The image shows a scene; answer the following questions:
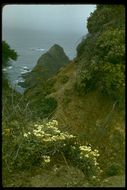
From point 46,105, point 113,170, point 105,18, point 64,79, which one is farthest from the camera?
point 64,79

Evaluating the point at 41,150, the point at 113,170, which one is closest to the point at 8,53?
the point at 113,170

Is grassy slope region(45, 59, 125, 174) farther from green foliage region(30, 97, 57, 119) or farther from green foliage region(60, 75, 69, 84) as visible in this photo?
green foliage region(60, 75, 69, 84)

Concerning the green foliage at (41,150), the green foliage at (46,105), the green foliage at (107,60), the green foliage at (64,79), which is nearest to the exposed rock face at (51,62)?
the green foliage at (64,79)

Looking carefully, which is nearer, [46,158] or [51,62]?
[46,158]

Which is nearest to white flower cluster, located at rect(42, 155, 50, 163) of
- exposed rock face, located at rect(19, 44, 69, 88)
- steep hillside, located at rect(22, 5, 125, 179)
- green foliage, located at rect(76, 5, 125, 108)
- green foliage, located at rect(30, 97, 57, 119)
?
steep hillside, located at rect(22, 5, 125, 179)

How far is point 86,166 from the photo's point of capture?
4.77 metres

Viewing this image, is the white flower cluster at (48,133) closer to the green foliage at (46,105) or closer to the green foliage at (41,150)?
the green foliage at (41,150)

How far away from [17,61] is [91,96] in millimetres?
2297

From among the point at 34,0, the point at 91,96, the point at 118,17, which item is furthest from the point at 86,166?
the point at 118,17

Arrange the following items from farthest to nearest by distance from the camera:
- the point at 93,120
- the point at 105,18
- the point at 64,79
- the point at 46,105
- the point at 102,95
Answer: the point at 64,79 → the point at 46,105 → the point at 105,18 → the point at 102,95 → the point at 93,120

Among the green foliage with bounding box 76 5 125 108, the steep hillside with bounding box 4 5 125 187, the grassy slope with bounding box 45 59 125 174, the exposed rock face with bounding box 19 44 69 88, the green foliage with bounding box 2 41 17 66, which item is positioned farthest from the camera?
the exposed rock face with bounding box 19 44 69 88

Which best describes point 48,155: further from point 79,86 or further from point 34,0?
point 79,86

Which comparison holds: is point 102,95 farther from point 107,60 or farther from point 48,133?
point 48,133

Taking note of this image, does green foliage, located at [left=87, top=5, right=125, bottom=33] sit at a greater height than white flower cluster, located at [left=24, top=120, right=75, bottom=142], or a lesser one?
greater
